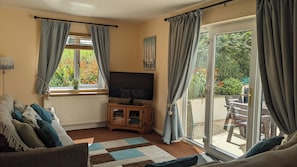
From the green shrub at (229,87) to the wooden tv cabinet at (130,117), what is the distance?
5.52 feet

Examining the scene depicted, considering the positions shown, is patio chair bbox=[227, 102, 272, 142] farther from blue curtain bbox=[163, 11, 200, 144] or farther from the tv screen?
the tv screen

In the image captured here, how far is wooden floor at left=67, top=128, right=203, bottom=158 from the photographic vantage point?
3832 mm

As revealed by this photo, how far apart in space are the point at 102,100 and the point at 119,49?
1.17m

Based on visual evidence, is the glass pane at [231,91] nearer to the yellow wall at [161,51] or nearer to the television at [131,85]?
the yellow wall at [161,51]

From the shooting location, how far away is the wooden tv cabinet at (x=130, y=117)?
478cm

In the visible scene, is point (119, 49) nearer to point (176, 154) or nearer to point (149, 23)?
point (149, 23)

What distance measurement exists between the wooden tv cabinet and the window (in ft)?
2.32

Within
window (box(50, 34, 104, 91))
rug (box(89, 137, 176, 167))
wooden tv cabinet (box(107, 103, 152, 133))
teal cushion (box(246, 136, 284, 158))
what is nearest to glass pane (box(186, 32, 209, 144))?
rug (box(89, 137, 176, 167))

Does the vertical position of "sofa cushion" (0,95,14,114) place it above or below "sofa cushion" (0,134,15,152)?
above

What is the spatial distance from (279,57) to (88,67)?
3756 mm

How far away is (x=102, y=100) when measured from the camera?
5129mm

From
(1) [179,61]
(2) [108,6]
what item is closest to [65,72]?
(2) [108,6]

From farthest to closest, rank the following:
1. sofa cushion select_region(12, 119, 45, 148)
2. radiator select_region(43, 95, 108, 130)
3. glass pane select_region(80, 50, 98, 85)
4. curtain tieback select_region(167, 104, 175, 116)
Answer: glass pane select_region(80, 50, 98, 85), radiator select_region(43, 95, 108, 130), curtain tieback select_region(167, 104, 175, 116), sofa cushion select_region(12, 119, 45, 148)

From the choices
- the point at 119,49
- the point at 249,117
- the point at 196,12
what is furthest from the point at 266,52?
the point at 119,49
